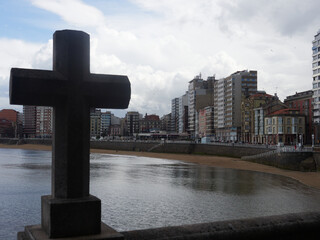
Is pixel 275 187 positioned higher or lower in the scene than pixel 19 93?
lower

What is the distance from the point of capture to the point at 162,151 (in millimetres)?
124500

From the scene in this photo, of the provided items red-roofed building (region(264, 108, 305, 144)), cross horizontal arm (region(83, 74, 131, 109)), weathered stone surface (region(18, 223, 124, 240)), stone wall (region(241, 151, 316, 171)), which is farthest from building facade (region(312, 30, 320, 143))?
weathered stone surface (region(18, 223, 124, 240))

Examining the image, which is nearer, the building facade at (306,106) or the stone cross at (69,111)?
the stone cross at (69,111)

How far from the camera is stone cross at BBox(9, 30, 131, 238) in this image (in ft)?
14.0

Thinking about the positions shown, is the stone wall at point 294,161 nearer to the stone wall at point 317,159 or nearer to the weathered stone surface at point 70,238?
the stone wall at point 317,159

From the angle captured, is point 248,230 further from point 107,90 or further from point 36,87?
point 36,87

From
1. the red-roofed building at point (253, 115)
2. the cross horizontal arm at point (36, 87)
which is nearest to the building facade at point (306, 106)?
the red-roofed building at point (253, 115)

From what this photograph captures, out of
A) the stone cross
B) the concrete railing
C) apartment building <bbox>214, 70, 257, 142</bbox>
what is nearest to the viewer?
the stone cross

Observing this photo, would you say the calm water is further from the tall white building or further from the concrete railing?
the tall white building

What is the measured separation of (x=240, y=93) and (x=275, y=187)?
11713 cm

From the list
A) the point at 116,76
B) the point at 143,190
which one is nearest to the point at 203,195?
the point at 143,190

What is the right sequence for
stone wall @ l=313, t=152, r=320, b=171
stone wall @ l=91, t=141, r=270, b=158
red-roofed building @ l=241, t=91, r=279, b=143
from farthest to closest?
red-roofed building @ l=241, t=91, r=279, b=143
stone wall @ l=91, t=141, r=270, b=158
stone wall @ l=313, t=152, r=320, b=171

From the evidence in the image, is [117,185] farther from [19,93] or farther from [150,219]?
[19,93]

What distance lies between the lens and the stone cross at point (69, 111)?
4.27m
